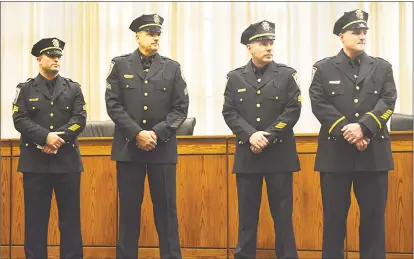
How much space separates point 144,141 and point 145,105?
0.26 meters

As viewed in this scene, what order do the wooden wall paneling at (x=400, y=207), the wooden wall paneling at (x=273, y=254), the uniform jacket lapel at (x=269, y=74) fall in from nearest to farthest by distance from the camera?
the uniform jacket lapel at (x=269, y=74)
the wooden wall paneling at (x=400, y=207)
the wooden wall paneling at (x=273, y=254)

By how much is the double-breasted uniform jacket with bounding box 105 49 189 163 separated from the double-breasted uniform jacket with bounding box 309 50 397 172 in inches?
33.3

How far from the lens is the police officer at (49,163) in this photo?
12.2ft

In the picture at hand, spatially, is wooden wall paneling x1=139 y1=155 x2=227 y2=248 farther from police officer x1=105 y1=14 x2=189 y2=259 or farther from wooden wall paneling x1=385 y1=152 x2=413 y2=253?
wooden wall paneling x1=385 y1=152 x2=413 y2=253

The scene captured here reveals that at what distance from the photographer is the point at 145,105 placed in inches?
140

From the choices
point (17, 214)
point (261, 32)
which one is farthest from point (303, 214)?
point (17, 214)

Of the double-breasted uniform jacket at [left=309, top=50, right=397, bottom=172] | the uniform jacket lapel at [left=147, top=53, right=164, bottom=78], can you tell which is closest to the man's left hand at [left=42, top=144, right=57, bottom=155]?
the uniform jacket lapel at [left=147, top=53, right=164, bottom=78]

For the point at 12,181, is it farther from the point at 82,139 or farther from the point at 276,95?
the point at 276,95

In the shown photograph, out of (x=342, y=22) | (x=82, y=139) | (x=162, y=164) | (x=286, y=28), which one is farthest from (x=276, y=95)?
(x=286, y=28)

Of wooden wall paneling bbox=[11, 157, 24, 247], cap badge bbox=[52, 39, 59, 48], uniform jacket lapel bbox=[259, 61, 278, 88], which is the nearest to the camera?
uniform jacket lapel bbox=[259, 61, 278, 88]

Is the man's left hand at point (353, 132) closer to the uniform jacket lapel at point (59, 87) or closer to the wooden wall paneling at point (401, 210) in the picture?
the wooden wall paneling at point (401, 210)

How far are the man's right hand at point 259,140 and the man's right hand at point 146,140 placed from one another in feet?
1.87

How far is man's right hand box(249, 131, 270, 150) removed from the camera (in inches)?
133

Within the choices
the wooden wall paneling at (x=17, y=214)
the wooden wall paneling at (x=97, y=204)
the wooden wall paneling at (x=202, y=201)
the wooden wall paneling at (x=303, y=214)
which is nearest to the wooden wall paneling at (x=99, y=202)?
the wooden wall paneling at (x=97, y=204)
